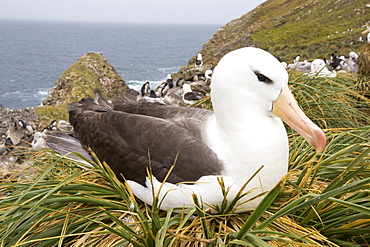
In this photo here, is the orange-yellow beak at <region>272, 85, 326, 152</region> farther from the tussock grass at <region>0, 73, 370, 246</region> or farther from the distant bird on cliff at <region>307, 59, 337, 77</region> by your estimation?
the distant bird on cliff at <region>307, 59, 337, 77</region>

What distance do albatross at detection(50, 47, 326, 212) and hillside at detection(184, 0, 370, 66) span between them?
79.9ft

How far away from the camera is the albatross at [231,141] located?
6.08ft

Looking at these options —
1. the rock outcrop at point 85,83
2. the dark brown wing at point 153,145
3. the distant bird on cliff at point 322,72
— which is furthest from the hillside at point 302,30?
the dark brown wing at point 153,145

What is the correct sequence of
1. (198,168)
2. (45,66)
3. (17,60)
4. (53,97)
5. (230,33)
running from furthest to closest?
(17,60) → (45,66) → (230,33) → (53,97) → (198,168)

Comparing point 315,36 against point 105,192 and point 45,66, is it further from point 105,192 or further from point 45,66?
point 45,66

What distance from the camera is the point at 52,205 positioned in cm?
207

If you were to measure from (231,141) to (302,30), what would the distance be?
157 feet

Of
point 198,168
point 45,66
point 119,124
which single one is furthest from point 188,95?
point 45,66

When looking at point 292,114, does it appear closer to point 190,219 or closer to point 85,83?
point 190,219

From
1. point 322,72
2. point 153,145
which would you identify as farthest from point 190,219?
point 322,72

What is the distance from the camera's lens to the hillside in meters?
29.3

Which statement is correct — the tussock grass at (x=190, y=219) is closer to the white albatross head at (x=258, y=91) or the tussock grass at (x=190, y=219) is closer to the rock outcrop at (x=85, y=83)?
the white albatross head at (x=258, y=91)

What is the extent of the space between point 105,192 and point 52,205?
35 cm

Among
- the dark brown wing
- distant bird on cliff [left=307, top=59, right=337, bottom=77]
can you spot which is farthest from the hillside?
the dark brown wing
